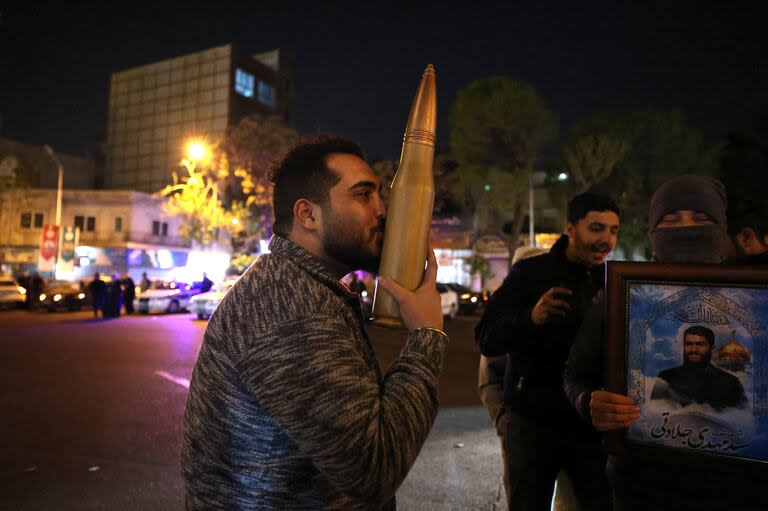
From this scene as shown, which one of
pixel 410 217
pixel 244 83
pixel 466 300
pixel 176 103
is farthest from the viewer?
pixel 176 103

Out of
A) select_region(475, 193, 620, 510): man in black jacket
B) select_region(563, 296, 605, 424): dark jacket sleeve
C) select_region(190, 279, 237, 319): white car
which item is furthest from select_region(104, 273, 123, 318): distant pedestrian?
select_region(563, 296, 605, 424): dark jacket sleeve

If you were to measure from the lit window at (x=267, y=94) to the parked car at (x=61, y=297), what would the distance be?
3179cm

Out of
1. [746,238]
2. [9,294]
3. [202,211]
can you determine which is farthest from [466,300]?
[746,238]

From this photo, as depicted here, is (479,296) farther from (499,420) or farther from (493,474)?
(499,420)

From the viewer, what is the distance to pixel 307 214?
1.47 metres

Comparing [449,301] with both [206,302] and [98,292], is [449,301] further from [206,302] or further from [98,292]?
[98,292]

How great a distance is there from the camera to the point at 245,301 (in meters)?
1.32

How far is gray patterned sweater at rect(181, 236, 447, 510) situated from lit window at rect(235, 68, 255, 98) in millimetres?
51914

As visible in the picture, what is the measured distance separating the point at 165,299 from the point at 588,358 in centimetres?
2467

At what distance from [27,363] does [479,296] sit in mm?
19629

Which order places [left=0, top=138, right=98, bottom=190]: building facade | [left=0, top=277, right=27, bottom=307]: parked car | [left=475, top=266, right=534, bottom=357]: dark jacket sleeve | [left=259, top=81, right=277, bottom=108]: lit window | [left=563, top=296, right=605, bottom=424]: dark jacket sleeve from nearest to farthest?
[left=563, top=296, right=605, bottom=424]: dark jacket sleeve, [left=475, top=266, right=534, bottom=357]: dark jacket sleeve, [left=0, top=277, right=27, bottom=307]: parked car, [left=0, top=138, right=98, bottom=190]: building facade, [left=259, top=81, right=277, bottom=108]: lit window

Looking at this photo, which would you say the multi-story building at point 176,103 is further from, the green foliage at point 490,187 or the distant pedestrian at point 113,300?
the distant pedestrian at point 113,300

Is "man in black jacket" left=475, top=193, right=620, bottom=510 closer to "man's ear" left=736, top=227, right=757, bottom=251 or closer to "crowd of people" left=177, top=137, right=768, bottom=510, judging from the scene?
"crowd of people" left=177, top=137, right=768, bottom=510

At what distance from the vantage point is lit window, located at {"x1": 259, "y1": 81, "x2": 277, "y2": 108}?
52.5 m
